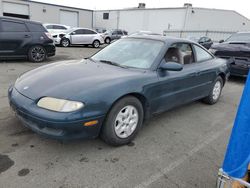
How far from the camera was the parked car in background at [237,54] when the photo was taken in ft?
22.0

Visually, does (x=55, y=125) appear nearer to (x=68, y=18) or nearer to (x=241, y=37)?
(x=241, y=37)

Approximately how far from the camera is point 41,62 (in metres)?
8.55

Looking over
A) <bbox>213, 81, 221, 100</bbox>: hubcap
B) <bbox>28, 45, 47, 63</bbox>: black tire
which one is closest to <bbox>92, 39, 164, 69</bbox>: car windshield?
<bbox>213, 81, 221, 100</bbox>: hubcap

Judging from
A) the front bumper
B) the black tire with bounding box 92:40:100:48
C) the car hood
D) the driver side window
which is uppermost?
the driver side window

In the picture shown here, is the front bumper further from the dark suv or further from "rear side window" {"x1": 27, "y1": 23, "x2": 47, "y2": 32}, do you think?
"rear side window" {"x1": 27, "y1": 23, "x2": 47, "y2": 32}

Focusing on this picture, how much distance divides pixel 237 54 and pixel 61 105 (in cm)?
644

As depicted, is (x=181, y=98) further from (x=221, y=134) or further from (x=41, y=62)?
(x=41, y=62)

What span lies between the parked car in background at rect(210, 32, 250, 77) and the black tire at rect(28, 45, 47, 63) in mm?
6460

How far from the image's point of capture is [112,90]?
2564 mm

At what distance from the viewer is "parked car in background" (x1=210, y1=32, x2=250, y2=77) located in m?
6.71

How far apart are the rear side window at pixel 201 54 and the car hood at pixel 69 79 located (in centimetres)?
170

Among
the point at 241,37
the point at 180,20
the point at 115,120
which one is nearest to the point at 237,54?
the point at 241,37

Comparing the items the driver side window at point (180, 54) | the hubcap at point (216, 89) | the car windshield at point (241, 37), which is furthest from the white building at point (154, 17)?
the driver side window at point (180, 54)

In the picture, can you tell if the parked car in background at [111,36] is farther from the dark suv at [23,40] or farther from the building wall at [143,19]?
the dark suv at [23,40]
